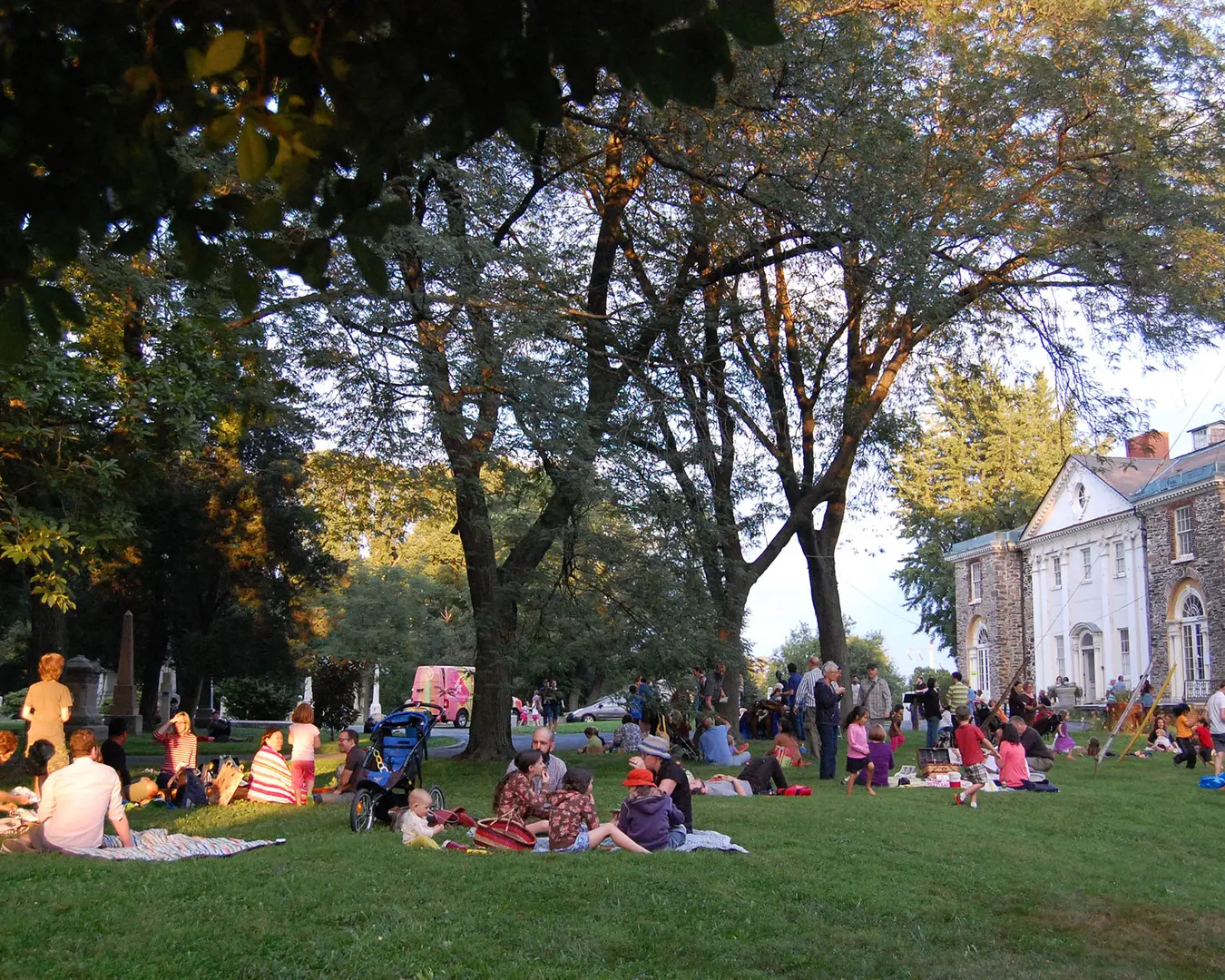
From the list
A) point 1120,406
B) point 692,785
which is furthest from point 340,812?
point 1120,406

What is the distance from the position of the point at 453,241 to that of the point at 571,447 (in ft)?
9.38

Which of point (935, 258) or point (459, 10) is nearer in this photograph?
point (459, 10)

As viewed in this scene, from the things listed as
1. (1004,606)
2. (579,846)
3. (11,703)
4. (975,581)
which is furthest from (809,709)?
(11,703)

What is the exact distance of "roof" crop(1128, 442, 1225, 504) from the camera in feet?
120

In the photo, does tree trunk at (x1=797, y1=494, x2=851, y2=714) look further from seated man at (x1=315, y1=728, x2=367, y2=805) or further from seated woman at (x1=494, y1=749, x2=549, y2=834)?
seated woman at (x1=494, y1=749, x2=549, y2=834)

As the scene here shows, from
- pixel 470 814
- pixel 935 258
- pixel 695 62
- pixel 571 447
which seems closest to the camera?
pixel 695 62

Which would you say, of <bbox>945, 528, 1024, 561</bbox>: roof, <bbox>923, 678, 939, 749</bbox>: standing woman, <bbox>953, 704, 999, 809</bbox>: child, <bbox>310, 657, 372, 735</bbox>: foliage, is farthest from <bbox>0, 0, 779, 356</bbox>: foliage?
<bbox>945, 528, 1024, 561</bbox>: roof

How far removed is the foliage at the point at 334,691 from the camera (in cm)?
3603

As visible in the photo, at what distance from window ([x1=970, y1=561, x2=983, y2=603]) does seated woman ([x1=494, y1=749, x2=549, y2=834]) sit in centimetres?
4316

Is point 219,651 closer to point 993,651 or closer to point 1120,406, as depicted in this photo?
point 1120,406

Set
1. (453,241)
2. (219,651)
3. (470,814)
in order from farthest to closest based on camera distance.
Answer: (219,651), (453,241), (470,814)

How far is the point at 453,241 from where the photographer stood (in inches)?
545

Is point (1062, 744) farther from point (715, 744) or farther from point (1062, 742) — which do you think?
point (715, 744)

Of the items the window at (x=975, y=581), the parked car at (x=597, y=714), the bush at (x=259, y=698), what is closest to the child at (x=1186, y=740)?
the bush at (x=259, y=698)
